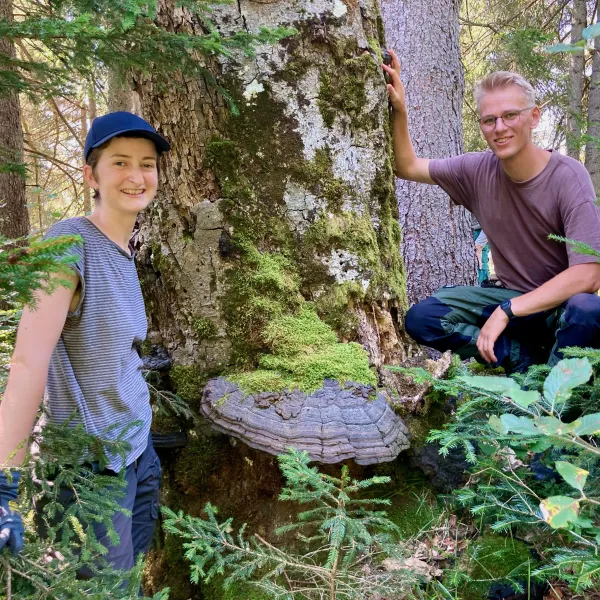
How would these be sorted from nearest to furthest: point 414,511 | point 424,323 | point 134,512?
point 134,512 → point 414,511 → point 424,323

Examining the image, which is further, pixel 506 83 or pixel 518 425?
pixel 506 83

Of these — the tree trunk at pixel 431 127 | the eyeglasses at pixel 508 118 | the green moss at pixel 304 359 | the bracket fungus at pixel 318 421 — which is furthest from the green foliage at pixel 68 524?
the tree trunk at pixel 431 127

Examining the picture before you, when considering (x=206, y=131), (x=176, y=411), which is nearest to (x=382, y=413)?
(x=176, y=411)

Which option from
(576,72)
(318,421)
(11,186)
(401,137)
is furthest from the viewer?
(576,72)

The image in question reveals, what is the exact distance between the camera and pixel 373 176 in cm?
322

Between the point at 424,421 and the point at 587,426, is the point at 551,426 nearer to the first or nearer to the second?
the point at 587,426

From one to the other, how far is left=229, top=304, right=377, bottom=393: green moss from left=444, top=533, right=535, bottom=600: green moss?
3.28 feet

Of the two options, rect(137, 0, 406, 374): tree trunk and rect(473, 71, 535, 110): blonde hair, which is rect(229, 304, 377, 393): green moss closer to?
rect(137, 0, 406, 374): tree trunk

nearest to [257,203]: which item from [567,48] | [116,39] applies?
[116,39]

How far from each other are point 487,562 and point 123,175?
2596mm

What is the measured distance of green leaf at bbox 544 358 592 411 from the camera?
4.23 ft

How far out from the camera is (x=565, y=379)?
1.32 m

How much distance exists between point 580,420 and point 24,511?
1763 millimetres

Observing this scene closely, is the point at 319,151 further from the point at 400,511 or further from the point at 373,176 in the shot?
the point at 400,511
